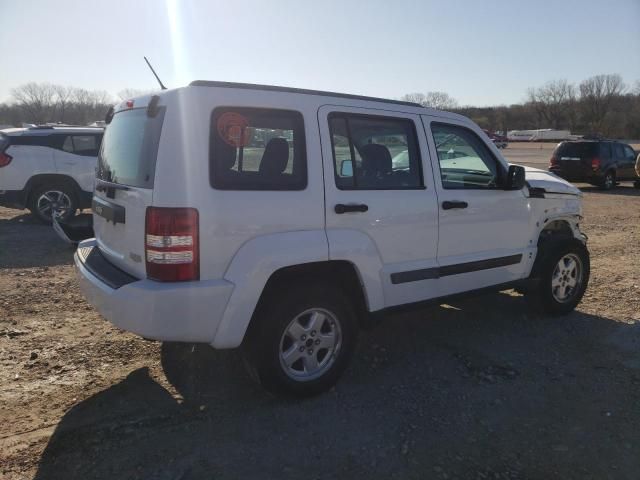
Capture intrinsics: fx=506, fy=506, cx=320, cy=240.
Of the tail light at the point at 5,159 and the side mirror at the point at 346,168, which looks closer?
the side mirror at the point at 346,168

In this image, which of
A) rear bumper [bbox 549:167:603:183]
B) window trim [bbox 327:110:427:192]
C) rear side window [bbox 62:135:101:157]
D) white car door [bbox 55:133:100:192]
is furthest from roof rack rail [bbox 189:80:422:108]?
rear bumper [bbox 549:167:603:183]

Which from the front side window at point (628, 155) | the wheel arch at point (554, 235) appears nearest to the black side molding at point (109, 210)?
the wheel arch at point (554, 235)

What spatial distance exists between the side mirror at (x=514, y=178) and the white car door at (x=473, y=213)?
7 centimetres

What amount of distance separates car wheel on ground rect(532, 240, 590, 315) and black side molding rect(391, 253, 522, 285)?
446 mm

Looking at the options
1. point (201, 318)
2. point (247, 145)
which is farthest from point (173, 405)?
point (247, 145)

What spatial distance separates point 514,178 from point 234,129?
2.50 m

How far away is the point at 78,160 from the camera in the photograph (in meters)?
9.34

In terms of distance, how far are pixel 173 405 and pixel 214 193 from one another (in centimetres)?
148

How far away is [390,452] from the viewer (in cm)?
289

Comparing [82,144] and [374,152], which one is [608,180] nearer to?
[82,144]

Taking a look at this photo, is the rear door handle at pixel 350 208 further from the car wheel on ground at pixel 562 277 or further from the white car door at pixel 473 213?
the car wheel on ground at pixel 562 277

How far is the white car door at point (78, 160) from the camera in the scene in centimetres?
924

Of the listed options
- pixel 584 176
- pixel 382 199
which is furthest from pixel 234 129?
pixel 584 176

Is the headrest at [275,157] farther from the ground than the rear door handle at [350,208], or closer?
farther from the ground
